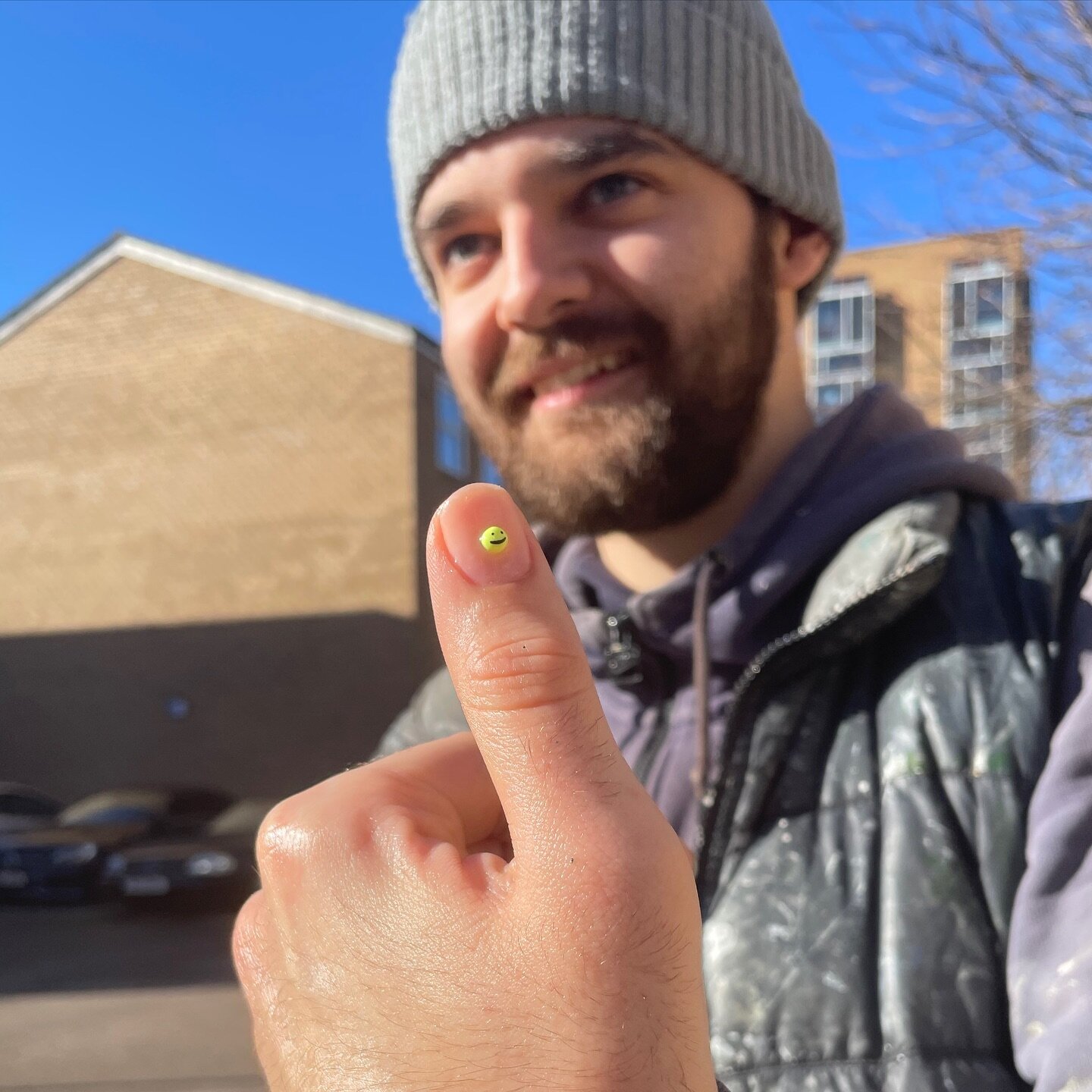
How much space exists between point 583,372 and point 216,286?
49.7 ft

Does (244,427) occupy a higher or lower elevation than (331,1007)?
higher

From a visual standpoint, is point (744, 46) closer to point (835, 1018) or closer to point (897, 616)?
point (897, 616)

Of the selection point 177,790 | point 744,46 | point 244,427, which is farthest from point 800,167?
point 244,427

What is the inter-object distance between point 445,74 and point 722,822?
168cm

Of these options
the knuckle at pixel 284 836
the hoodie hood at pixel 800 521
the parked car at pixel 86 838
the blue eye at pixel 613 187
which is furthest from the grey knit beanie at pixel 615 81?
the parked car at pixel 86 838

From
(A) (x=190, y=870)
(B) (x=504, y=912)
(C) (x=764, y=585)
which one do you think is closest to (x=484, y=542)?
Result: (B) (x=504, y=912)

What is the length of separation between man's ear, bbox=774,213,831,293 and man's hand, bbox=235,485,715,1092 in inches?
61.4

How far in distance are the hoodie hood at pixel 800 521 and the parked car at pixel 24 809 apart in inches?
518

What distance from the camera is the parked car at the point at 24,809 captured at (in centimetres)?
1244

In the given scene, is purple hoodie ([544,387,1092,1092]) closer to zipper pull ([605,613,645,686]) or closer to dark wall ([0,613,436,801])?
zipper pull ([605,613,645,686])

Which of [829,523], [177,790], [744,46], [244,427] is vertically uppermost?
[244,427]

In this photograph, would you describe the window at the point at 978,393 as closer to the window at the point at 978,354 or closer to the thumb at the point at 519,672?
the window at the point at 978,354

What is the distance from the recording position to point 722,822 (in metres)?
1.41

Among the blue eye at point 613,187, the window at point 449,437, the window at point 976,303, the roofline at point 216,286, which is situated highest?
the roofline at point 216,286
